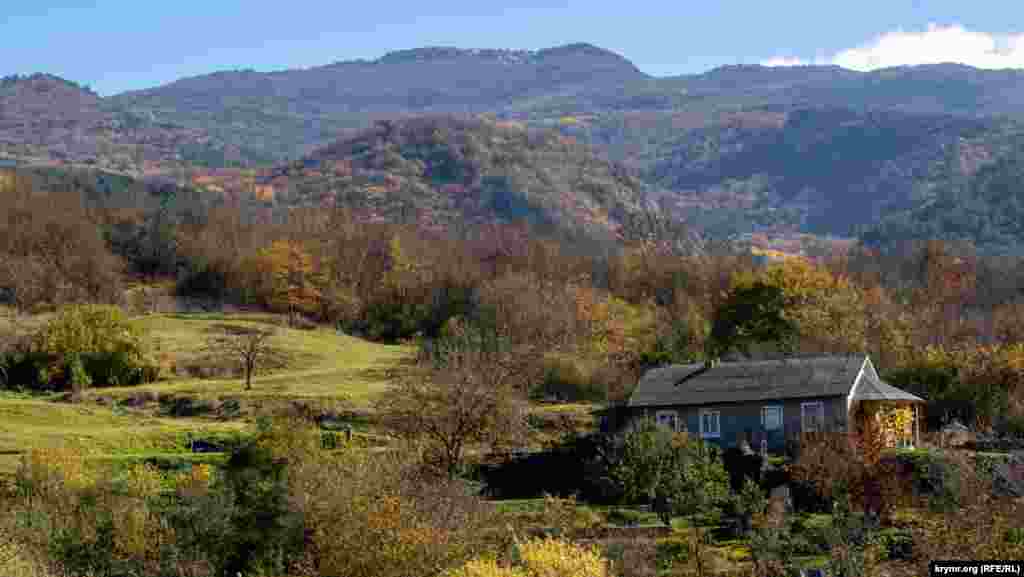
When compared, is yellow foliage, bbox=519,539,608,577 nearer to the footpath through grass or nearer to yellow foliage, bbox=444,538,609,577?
yellow foliage, bbox=444,538,609,577

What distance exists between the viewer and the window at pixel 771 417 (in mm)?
61188

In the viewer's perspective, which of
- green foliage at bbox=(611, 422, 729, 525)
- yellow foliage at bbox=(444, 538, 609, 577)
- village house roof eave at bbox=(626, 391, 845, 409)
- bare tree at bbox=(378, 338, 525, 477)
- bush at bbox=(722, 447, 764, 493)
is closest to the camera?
yellow foliage at bbox=(444, 538, 609, 577)

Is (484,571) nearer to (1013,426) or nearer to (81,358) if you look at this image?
(1013,426)

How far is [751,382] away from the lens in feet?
206

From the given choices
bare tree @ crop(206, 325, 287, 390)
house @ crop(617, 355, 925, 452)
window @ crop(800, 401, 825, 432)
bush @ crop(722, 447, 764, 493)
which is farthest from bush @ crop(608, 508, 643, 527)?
bare tree @ crop(206, 325, 287, 390)

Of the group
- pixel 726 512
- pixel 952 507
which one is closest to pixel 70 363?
pixel 726 512

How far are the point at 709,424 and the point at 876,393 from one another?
680cm

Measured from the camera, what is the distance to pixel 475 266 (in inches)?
4427

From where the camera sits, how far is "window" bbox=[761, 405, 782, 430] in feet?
201

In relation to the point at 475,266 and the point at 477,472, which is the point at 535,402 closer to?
the point at 477,472

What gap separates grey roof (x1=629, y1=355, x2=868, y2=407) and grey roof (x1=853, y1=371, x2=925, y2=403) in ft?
2.09

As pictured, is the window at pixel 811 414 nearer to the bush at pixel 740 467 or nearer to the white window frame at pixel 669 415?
the bush at pixel 740 467

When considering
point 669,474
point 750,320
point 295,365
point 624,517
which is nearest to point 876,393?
point 669,474

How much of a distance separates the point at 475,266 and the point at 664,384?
161ft
